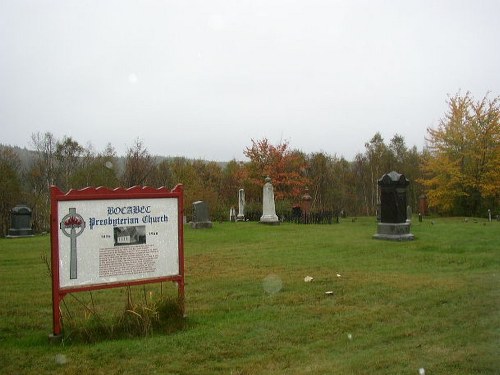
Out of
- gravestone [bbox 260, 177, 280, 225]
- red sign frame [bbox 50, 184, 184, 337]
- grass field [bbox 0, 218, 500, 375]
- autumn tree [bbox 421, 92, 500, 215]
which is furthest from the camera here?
autumn tree [bbox 421, 92, 500, 215]

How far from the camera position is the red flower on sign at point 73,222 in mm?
6008

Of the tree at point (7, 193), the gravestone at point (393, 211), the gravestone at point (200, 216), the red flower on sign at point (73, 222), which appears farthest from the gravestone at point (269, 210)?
the tree at point (7, 193)

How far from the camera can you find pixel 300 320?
21.2ft

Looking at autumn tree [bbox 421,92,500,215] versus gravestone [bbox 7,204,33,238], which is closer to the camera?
gravestone [bbox 7,204,33,238]

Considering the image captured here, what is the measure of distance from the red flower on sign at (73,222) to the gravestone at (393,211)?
11319 millimetres

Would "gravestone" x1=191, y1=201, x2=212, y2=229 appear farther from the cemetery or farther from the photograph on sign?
the photograph on sign

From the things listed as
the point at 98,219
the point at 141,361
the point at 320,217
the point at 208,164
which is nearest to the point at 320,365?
the point at 141,361

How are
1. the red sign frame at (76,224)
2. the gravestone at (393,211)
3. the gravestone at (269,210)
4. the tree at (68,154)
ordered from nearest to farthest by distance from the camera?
the red sign frame at (76,224)
the gravestone at (393,211)
the gravestone at (269,210)
the tree at (68,154)

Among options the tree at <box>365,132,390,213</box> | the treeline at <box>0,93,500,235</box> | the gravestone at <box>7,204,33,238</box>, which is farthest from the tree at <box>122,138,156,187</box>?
the tree at <box>365,132,390,213</box>

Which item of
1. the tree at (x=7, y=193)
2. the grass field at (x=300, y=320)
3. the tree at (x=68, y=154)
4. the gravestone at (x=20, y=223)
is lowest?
the grass field at (x=300, y=320)

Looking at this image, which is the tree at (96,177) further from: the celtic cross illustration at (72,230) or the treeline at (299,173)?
the celtic cross illustration at (72,230)

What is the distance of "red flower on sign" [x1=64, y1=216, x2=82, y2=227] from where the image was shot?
6.01 metres

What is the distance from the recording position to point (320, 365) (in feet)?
15.7

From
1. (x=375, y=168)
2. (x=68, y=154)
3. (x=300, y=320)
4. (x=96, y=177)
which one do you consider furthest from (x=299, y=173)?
(x=300, y=320)
